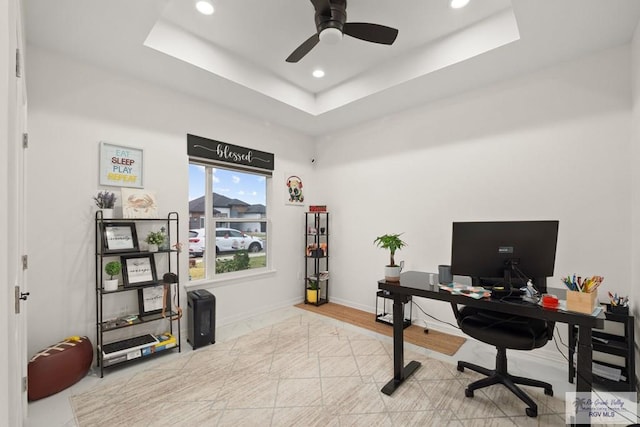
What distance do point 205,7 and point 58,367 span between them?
3.02 metres

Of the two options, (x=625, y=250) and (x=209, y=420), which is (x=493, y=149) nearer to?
(x=625, y=250)

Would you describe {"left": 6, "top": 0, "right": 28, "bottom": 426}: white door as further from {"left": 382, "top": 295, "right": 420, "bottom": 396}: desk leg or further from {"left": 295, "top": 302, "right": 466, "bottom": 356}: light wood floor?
{"left": 295, "top": 302, "right": 466, "bottom": 356}: light wood floor

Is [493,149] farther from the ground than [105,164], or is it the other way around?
[493,149]

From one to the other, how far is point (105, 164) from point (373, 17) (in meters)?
2.77

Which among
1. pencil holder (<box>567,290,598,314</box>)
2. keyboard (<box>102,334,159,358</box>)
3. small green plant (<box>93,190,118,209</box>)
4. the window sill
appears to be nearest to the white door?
keyboard (<box>102,334,159,358</box>)

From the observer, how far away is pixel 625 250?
7.80 ft

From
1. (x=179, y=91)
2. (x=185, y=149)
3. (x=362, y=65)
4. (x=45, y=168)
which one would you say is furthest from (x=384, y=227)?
(x=45, y=168)

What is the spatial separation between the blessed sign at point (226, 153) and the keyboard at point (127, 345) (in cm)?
194

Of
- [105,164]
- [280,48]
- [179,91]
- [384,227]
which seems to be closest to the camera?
[105,164]

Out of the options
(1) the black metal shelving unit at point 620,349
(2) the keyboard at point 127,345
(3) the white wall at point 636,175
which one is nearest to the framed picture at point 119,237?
(2) the keyboard at point 127,345

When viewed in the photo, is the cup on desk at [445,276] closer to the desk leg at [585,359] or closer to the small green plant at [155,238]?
the desk leg at [585,359]

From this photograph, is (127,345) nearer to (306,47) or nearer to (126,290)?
(126,290)

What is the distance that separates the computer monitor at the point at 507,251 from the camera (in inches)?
77.3

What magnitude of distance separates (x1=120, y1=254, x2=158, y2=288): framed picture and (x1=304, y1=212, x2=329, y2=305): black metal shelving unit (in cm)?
215
